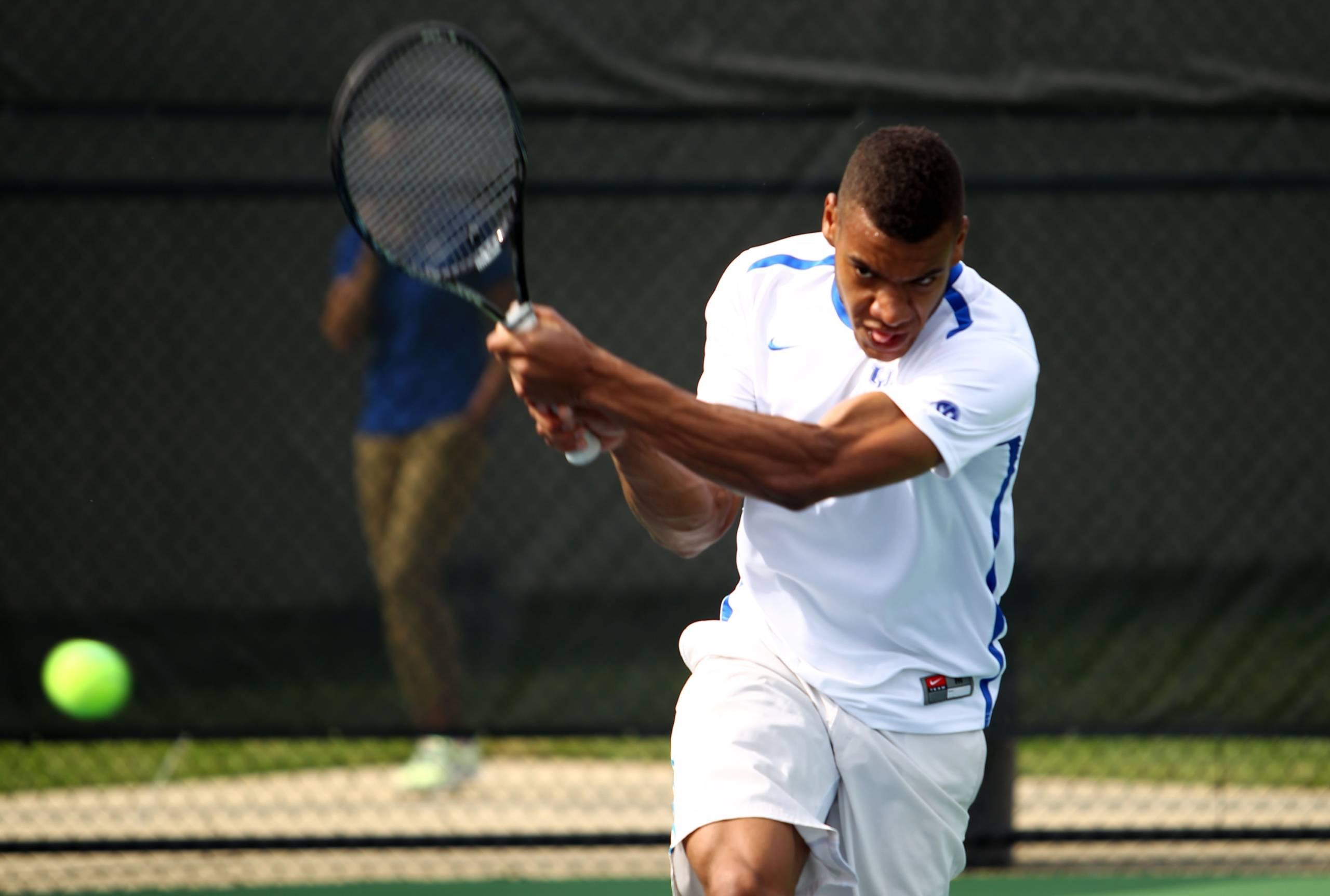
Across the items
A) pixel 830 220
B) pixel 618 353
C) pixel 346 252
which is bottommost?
pixel 830 220

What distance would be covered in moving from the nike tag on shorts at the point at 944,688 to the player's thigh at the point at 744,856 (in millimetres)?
300

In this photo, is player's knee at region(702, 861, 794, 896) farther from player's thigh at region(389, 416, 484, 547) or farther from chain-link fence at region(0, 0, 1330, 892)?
player's thigh at region(389, 416, 484, 547)

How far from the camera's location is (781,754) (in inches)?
87.1

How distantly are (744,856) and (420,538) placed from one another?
2.05 metres

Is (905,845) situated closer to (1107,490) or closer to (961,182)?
(961,182)

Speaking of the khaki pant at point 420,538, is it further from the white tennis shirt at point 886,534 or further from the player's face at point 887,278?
the player's face at point 887,278

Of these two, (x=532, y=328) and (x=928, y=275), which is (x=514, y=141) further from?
(x=928, y=275)

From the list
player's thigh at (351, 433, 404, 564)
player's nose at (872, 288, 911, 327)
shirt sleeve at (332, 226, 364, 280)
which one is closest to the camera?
player's nose at (872, 288, 911, 327)

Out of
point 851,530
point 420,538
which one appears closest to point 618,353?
point 420,538

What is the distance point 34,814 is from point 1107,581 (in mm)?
2901

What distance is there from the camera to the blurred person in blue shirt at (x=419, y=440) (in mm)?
3896

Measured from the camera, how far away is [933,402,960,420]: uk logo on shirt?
2.10 m

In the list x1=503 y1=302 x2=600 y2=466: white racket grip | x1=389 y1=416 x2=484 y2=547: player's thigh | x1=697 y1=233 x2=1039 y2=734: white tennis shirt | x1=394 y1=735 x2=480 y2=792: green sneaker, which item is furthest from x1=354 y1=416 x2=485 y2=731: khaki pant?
x1=503 y1=302 x2=600 y2=466: white racket grip

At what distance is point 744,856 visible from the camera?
6.92 feet
